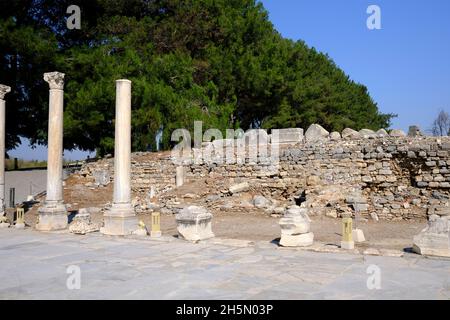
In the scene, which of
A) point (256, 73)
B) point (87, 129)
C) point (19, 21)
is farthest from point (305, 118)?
point (19, 21)

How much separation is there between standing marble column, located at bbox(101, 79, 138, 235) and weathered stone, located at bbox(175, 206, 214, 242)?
1508mm

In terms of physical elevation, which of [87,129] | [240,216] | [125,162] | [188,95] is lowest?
[240,216]

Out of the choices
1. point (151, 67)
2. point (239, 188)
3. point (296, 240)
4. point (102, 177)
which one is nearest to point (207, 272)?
point (296, 240)

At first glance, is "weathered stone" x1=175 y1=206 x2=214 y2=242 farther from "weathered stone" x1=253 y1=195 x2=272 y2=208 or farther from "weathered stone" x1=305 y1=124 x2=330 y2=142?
"weathered stone" x1=305 y1=124 x2=330 y2=142

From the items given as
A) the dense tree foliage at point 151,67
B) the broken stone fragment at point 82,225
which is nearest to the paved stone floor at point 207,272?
the broken stone fragment at point 82,225

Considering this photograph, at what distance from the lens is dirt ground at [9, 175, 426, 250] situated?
33.7ft

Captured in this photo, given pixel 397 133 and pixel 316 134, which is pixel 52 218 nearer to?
pixel 316 134

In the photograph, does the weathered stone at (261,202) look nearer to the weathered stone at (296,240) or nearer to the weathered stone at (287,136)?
the weathered stone at (287,136)

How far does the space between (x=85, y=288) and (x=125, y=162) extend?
5497 millimetres

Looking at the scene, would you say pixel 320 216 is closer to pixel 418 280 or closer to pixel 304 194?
pixel 304 194

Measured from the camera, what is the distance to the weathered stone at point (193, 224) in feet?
29.6

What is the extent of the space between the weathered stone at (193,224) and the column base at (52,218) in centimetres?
363

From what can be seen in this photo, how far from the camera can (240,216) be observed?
1536 cm

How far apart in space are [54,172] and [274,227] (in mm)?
6291
